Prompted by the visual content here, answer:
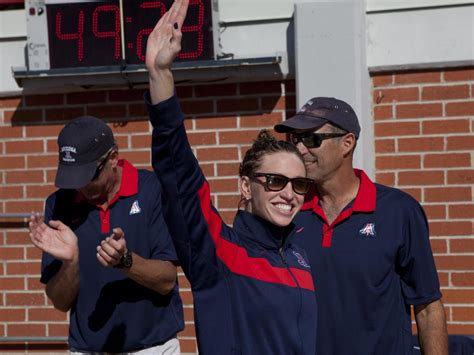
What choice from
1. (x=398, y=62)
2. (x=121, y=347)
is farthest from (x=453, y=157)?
(x=121, y=347)

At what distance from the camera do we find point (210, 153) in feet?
21.2

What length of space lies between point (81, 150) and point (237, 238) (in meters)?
1.42

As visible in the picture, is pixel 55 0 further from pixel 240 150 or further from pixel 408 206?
Answer: pixel 408 206

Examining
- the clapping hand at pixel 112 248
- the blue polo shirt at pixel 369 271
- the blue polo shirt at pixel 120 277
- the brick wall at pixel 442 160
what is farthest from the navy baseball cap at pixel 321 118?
the brick wall at pixel 442 160

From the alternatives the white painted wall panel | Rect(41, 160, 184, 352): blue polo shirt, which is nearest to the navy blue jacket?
Rect(41, 160, 184, 352): blue polo shirt

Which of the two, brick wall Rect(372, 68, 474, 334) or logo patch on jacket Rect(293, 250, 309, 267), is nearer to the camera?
logo patch on jacket Rect(293, 250, 309, 267)

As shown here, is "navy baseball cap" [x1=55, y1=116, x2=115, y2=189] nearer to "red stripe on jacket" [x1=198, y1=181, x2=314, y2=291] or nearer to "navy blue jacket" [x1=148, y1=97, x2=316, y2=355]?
"navy blue jacket" [x1=148, y1=97, x2=316, y2=355]

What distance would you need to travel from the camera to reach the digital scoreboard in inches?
242

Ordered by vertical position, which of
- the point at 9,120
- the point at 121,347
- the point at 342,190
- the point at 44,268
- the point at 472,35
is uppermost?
the point at 472,35

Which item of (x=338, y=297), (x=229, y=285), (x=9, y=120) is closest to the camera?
(x=229, y=285)

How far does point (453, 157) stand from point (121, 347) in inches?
103

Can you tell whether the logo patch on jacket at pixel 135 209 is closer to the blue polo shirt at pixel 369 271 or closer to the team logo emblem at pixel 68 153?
the team logo emblem at pixel 68 153

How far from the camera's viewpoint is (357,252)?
13.8 feet

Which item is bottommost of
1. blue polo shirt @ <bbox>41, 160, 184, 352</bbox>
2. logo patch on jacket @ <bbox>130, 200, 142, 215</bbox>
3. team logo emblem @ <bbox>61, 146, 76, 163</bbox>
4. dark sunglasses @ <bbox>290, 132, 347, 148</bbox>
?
blue polo shirt @ <bbox>41, 160, 184, 352</bbox>
